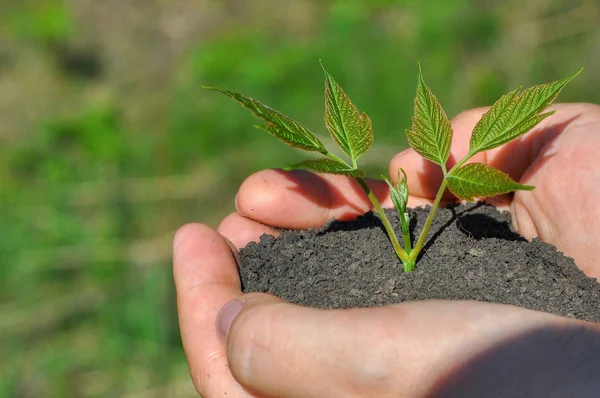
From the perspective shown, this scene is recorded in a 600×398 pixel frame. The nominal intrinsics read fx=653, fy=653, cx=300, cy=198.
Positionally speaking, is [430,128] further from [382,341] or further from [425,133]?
[382,341]

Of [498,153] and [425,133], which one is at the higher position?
[425,133]

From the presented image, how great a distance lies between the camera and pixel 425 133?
1.69 metres

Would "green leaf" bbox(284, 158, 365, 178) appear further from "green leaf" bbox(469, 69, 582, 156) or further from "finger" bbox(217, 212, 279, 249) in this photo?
"finger" bbox(217, 212, 279, 249)

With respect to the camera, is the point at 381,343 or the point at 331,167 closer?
the point at 381,343

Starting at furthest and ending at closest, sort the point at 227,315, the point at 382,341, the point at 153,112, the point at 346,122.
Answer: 1. the point at 153,112
2. the point at 346,122
3. the point at 227,315
4. the point at 382,341

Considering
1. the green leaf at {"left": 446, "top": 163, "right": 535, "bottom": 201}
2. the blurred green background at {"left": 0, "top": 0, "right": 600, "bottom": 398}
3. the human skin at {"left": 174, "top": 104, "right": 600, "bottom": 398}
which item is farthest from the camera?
the blurred green background at {"left": 0, "top": 0, "right": 600, "bottom": 398}

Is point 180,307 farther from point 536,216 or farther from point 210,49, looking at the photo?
point 210,49

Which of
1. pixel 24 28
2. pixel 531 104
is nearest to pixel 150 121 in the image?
pixel 24 28

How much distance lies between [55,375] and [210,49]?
8.51 feet

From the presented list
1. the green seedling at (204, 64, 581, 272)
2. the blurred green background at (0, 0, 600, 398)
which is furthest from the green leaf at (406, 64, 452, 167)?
the blurred green background at (0, 0, 600, 398)

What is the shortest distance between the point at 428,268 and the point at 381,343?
0.45m

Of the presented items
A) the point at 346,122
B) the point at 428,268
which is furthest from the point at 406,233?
the point at 346,122

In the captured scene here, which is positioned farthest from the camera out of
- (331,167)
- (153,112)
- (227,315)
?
(153,112)

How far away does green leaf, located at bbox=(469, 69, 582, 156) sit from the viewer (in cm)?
158
